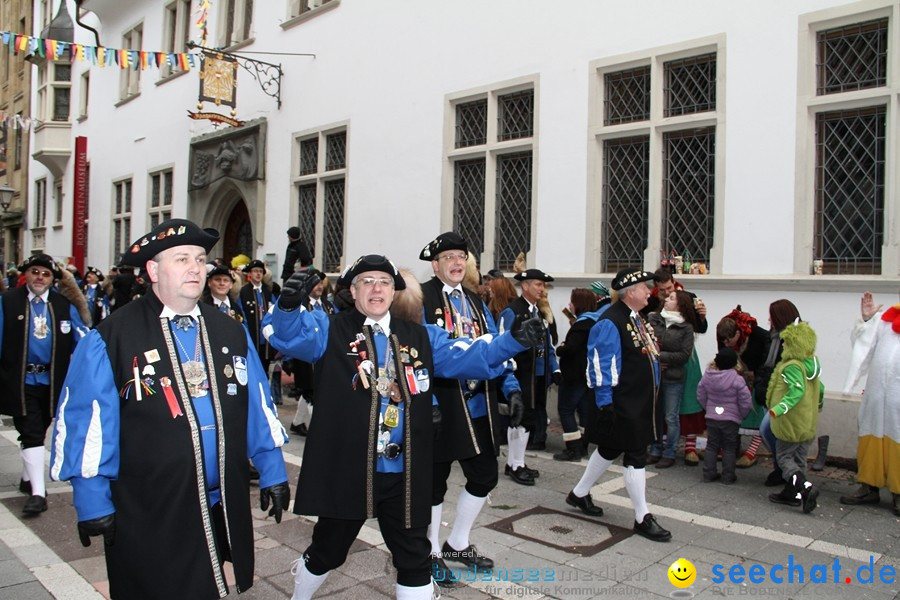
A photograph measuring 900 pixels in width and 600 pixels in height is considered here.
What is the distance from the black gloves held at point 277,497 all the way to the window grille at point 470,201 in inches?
322

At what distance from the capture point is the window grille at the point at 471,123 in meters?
11.2

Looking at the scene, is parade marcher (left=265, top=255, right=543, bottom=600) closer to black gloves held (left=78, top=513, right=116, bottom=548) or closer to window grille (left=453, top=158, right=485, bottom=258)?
A: black gloves held (left=78, top=513, right=116, bottom=548)

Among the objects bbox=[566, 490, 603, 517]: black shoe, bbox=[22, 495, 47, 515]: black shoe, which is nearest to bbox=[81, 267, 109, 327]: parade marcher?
bbox=[22, 495, 47, 515]: black shoe

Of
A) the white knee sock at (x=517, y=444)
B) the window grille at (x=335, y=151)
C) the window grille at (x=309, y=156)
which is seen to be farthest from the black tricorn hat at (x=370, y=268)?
the window grille at (x=309, y=156)

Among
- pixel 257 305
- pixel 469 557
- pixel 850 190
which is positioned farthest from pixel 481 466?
pixel 257 305

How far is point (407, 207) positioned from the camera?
12078 mm

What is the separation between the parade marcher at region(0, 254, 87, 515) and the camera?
584cm

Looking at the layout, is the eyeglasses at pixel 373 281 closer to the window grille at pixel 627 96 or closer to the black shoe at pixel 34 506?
the black shoe at pixel 34 506

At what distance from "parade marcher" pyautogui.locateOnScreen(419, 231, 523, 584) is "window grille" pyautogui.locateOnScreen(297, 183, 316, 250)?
390 inches

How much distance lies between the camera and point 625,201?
9.41 m

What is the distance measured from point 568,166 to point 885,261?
12.7ft

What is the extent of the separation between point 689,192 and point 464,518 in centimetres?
555

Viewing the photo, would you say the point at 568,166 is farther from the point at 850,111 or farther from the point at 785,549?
the point at 785,549

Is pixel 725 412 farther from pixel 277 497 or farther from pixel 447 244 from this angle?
pixel 277 497
